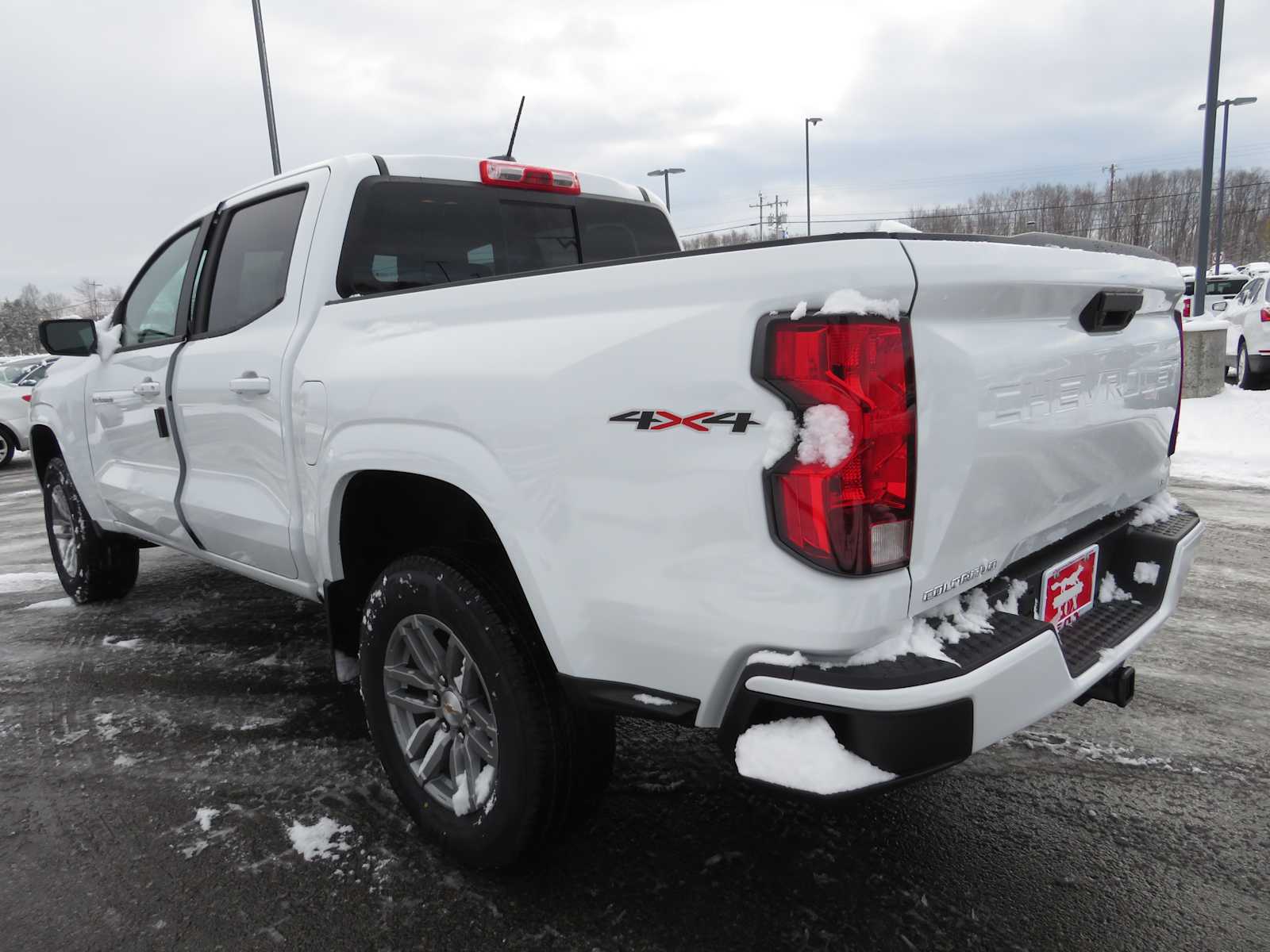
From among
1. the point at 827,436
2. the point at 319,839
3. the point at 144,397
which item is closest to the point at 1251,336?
the point at 827,436

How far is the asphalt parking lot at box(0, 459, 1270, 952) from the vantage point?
2.07 metres

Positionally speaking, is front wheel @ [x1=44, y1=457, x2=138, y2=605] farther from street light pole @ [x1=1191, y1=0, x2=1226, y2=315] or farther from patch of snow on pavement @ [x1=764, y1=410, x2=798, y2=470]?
street light pole @ [x1=1191, y1=0, x2=1226, y2=315]

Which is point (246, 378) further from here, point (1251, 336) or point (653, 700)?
point (1251, 336)

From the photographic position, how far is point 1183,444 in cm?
891

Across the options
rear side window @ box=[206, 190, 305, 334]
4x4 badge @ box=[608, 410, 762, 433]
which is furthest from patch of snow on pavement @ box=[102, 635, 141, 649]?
4x4 badge @ box=[608, 410, 762, 433]

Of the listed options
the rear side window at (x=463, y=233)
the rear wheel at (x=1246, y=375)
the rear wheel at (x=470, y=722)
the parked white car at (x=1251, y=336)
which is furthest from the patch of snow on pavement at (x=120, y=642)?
the rear wheel at (x=1246, y=375)

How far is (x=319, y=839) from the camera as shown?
2.48m

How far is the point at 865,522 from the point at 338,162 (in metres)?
2.26

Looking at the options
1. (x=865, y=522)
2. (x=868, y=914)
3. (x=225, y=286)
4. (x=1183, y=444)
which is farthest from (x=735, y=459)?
(x=1183, y=444)

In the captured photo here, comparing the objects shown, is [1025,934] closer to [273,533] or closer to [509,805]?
[509,805]

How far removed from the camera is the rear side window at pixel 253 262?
117 inches

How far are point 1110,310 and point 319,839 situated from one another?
2552 millimetres

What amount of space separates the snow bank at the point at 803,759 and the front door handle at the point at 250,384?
197 cm

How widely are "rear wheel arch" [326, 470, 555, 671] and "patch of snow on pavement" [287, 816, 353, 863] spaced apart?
52 centimetres
